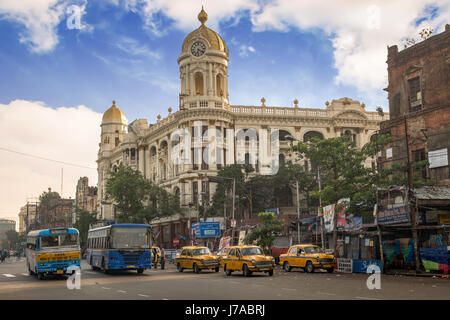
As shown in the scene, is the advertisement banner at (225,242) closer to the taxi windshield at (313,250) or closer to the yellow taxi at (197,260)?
the yellow taxi at (197,260)

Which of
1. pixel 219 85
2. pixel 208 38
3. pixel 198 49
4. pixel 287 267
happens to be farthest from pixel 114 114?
pixel 287 267

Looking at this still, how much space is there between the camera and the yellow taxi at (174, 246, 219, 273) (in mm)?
30891

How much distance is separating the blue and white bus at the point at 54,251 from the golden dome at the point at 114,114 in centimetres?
7692

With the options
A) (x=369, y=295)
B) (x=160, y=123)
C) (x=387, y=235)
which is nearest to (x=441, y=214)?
(x=387, y=235)

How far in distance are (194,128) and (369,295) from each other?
49354 mm

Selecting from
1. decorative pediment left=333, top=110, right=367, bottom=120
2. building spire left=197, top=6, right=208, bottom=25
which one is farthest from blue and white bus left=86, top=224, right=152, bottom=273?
building spire left=197, top=6, right=208, bottom=25

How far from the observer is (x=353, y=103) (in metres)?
72.1

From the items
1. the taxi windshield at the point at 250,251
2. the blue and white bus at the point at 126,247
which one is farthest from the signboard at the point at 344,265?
the blue and white bus at the point at 126,247

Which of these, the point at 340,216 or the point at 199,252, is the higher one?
the point at 340,216

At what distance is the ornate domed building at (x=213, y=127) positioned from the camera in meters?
64.1

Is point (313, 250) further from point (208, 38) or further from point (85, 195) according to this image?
point (85, 195)

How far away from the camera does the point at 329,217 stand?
1252 inches

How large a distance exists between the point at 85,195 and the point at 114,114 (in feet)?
94.2

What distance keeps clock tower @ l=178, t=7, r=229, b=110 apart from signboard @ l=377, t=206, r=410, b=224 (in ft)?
131
